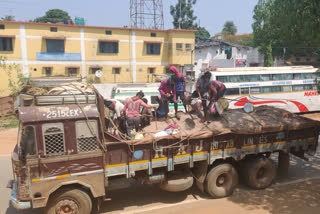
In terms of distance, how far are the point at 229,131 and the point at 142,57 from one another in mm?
22547

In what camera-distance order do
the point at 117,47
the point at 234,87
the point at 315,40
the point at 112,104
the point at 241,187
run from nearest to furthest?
the point at 315,40 < the point at 241,187 < the point at 112,104 < the point at 234,87 < the point at 117,47

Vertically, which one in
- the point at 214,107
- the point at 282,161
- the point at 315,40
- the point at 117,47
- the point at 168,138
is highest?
the point at 117,47

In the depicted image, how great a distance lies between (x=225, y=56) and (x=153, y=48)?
12465 mm

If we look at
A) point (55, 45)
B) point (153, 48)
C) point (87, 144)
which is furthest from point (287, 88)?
point (55, 45)

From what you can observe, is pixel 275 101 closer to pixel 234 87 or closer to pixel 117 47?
pixel 234 87

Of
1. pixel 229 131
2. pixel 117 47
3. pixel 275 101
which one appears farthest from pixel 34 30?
pixel 229 131

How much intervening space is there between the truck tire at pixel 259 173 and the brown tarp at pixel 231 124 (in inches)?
34.7

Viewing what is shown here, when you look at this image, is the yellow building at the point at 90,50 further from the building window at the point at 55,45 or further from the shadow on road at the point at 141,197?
the shadow on road at the point at 141,197

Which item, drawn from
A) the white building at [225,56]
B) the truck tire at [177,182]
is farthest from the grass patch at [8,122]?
the white building at [225,56]

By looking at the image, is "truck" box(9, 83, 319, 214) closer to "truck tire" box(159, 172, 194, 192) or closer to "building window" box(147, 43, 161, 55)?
"truck tire" box(159, 172, 194, 192)

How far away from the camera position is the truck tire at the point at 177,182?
644cm

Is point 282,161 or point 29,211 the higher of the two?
point 282,161

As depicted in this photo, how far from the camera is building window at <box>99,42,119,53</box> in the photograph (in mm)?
26500

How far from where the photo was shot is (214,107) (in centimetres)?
757
